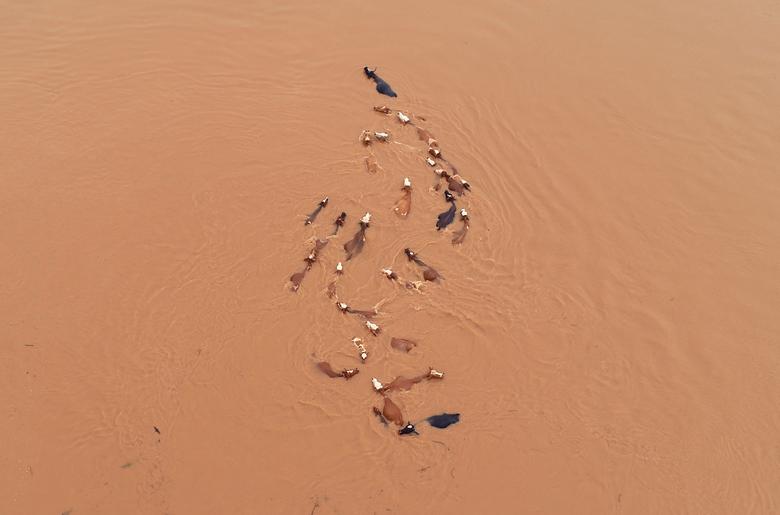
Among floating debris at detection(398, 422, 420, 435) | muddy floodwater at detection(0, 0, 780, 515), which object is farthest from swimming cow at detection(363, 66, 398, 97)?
floating debris at detection(398, 422, 420, 435)

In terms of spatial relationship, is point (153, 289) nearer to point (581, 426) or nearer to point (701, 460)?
point (581, 426)

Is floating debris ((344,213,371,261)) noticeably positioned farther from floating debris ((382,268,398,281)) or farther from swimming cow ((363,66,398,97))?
swimming cow ((363,66,398,97))

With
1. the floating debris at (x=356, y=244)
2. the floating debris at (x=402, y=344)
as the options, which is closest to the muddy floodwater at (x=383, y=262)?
the floating debris at (x=402, y=344)

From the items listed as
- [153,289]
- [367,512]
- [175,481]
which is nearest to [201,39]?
[153,289]

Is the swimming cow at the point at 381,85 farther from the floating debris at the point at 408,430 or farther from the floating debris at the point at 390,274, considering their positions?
the floating debris at the point at 408,430

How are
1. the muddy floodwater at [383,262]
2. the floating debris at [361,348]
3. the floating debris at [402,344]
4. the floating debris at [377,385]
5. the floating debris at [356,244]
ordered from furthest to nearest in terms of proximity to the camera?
the floating debris at [356,244] → the floating debris at [402,344] → the floating debris at [361,348] → the floating debris at [377,385] → the muddy floodwater at [383,262]

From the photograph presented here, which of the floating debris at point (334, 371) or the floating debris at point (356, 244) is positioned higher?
the floating debris at point (356, 244)

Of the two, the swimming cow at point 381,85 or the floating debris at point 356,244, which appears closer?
the floating debris at point 356,244

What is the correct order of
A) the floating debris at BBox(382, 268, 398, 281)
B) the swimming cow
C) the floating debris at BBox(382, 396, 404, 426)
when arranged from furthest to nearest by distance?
1. the swimming cow
2. the floating debris at BBox(382, 268, 398, 281)
3. the floating debris at BBox(382, 396, 404, 426)
